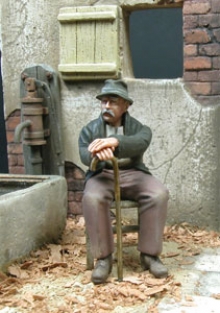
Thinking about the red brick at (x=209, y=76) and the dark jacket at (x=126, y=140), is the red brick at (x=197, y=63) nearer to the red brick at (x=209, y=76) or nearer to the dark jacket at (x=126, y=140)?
the red brick at (x=209, y=76)

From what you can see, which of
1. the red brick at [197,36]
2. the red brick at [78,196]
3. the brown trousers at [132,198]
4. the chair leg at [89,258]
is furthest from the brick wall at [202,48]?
the chair leg at [89,258]

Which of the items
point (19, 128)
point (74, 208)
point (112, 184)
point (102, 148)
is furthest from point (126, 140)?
point (74, 208)

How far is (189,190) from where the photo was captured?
4.31 meters

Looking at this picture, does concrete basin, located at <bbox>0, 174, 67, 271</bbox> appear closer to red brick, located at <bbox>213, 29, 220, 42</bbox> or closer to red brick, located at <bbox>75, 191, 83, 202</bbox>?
red brick, located at <bbox>75, 191, 83, 202</bbox>

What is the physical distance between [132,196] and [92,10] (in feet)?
5.46

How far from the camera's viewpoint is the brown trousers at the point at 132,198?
3.30m

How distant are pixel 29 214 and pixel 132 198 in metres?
0.73

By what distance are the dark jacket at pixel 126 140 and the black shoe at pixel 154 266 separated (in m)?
0.57

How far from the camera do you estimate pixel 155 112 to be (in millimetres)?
4316

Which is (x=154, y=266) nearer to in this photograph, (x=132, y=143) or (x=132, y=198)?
(x=132, y=198)

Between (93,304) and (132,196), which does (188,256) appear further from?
(93,304)

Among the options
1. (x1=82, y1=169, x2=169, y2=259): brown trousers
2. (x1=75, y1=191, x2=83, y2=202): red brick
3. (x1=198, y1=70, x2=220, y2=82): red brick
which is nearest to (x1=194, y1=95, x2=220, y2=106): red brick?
(x1=198, y1=70, x2=220, y2=82): red brick

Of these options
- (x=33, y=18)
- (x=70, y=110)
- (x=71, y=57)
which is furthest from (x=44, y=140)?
(x=33, y=18)

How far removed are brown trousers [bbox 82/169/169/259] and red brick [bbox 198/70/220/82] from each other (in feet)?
3.62
